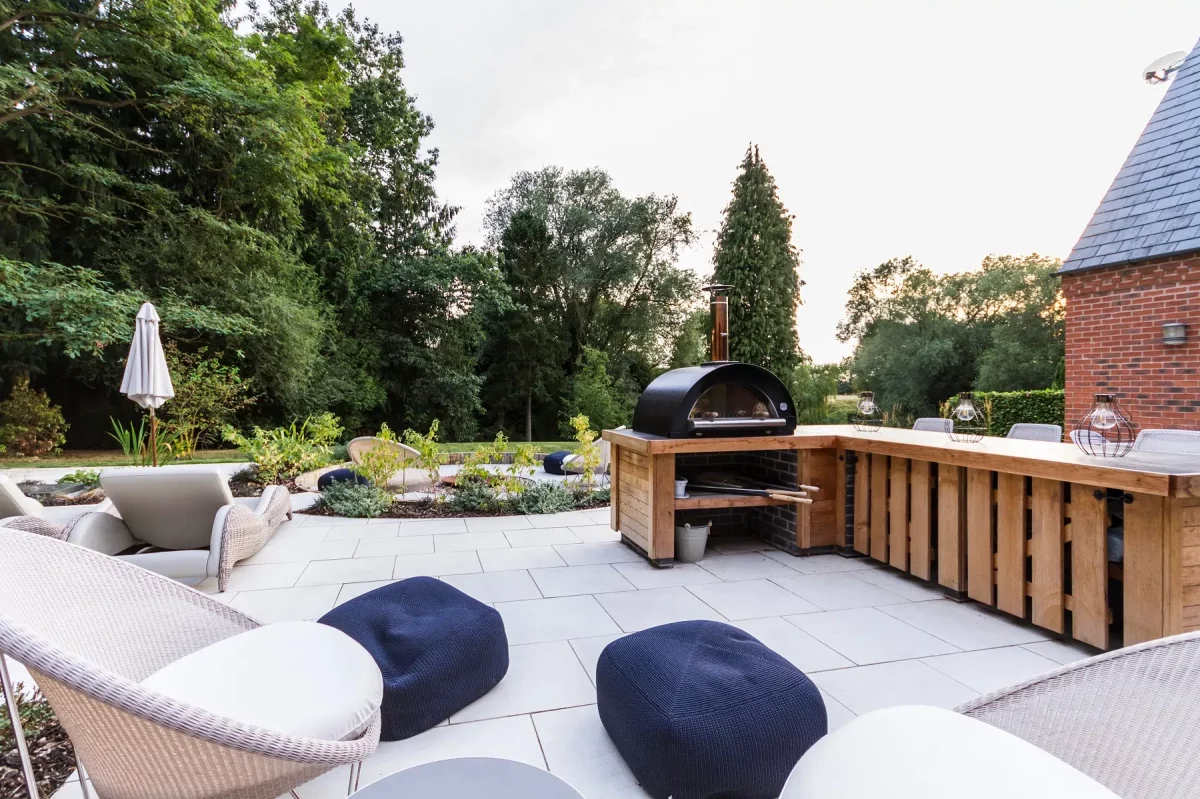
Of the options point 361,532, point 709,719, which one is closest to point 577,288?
point 361,532

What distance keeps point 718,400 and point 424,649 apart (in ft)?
8.51

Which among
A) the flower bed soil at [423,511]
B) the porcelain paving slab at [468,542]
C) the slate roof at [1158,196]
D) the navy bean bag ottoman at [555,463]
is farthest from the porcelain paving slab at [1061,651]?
the navy bean bag ottoman at [555,463]

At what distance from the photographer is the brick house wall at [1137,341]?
536cm

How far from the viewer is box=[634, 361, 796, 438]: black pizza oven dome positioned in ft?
12.0

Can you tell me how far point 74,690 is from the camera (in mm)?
1009

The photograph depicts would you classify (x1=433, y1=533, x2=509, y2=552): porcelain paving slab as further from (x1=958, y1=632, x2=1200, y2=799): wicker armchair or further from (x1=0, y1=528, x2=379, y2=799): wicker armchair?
(x1=958, y1=632, x2=1200, y2=799): wicker armchair

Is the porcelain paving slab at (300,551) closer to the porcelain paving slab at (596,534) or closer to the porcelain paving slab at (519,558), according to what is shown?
the porcelain paving slab at (519,558)

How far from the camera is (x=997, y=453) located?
8.79ft

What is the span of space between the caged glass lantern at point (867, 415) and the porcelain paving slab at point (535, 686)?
236 centimetres

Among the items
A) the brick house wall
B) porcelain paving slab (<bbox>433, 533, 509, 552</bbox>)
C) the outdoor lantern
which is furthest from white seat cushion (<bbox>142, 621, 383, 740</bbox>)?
the outdoor lantern

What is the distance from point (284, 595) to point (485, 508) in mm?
2174

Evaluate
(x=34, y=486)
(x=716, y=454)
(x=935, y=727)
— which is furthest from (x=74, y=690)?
(x=34, y=486)

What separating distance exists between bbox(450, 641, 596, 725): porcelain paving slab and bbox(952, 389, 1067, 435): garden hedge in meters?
8.00

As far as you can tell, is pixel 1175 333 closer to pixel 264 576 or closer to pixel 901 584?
pixel 901 584
